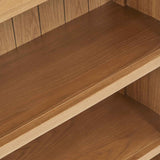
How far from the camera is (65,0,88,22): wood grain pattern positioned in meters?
1.56

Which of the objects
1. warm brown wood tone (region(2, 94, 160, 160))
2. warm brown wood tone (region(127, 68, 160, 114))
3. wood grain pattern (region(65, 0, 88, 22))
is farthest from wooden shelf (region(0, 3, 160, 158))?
warm brown wood tone (region(2, 94, 160, 160))

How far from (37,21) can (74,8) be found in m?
0.15

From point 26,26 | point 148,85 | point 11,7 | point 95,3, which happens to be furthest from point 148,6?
point 11,7

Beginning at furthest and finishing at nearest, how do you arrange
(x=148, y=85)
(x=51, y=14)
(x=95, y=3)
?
(x=148, y=85) < (x=95, y=3) < (x=51, y=14)

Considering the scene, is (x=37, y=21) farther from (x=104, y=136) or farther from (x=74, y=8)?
(x=104, y=136)

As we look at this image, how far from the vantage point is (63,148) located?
166 centimetres

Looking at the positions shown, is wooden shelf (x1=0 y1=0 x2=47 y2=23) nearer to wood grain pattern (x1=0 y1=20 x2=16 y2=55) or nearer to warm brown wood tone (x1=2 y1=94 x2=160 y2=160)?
wood grain pattern (x1=0 y1=20 x2=16 y2=55)

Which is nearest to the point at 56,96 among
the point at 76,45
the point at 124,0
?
the point at 76,45

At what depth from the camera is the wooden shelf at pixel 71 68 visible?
129 centimetres

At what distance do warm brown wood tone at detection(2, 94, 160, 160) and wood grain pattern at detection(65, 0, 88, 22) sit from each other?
39 cm

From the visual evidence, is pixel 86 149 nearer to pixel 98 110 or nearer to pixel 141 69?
pixel 98 110

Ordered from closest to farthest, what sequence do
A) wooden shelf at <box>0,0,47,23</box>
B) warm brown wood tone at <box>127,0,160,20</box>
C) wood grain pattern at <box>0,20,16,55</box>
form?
wooden shelf at <box>0,0,47,23</box> < wood grain pattern at <box>0,20,16,55</box> < warm brown wood tone at <box>127,0,160,20</box>

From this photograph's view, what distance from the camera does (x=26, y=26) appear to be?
1.49 m

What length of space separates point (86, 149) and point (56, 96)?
392 mm
